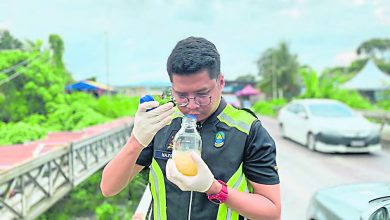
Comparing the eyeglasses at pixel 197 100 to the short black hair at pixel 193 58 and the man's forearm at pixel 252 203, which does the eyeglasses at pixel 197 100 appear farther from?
the man's forearm at pixel 252 203

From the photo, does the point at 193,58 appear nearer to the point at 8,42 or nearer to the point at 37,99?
the point at 8,42

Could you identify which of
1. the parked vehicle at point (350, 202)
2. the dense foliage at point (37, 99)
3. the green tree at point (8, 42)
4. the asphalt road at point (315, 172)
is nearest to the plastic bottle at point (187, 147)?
the parked vehicle at point (350, 202)

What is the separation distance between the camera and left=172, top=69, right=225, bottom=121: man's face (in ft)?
4.76

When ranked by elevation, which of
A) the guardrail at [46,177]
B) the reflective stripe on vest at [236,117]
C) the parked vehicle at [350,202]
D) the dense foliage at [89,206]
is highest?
the reflective stripe on vest at [236,117]

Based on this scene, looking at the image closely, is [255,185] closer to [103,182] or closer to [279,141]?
[103,182]

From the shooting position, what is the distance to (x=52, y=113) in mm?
14266

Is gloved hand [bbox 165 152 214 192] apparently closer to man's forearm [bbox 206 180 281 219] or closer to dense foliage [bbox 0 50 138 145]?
man's forearm [bbox 206 180 281 219]

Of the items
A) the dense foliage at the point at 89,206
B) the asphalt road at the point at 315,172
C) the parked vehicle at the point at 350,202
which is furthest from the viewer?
the dense foliage at the point at 89,206

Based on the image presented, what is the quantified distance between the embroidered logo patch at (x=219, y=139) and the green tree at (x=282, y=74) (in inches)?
1551

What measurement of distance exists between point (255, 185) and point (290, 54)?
41468 millimetres

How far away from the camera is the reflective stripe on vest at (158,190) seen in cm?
156

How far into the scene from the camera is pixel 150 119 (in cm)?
147

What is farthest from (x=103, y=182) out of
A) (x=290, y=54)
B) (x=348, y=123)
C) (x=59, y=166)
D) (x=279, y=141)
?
(x=290, y=54)

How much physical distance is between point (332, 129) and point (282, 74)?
3156 cm
